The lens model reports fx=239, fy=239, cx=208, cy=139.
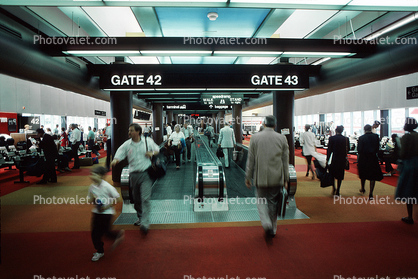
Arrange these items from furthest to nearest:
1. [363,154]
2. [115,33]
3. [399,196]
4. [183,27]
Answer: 1. [115,33]
2. [183,27]
3. [363,154]
4. [399,196]

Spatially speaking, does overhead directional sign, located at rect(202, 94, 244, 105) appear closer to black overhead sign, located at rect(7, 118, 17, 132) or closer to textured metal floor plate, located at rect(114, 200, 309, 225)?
textured metal floor plate, located at rect(114, 200, 309, 225)

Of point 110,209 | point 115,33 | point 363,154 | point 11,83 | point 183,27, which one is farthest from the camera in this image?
point 11,83

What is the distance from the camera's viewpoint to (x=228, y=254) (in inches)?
144

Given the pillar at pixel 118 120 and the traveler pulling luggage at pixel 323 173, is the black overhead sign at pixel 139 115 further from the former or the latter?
the traveler pulling luggage at pixel 323 173

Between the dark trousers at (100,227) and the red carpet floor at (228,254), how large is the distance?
318 mm

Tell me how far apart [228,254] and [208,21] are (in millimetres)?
5679

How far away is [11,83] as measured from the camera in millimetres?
13859

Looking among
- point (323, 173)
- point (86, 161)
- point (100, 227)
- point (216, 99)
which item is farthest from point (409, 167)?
point (86, 161)

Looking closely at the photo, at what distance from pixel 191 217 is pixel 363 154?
469 cm

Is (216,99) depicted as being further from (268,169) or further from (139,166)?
(268,169)

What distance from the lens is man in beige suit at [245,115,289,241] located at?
3.66m

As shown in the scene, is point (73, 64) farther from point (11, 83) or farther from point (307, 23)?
point (11, 83)

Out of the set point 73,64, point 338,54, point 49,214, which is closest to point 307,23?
point 338,54

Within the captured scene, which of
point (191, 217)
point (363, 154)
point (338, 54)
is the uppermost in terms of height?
point (338, 54)
